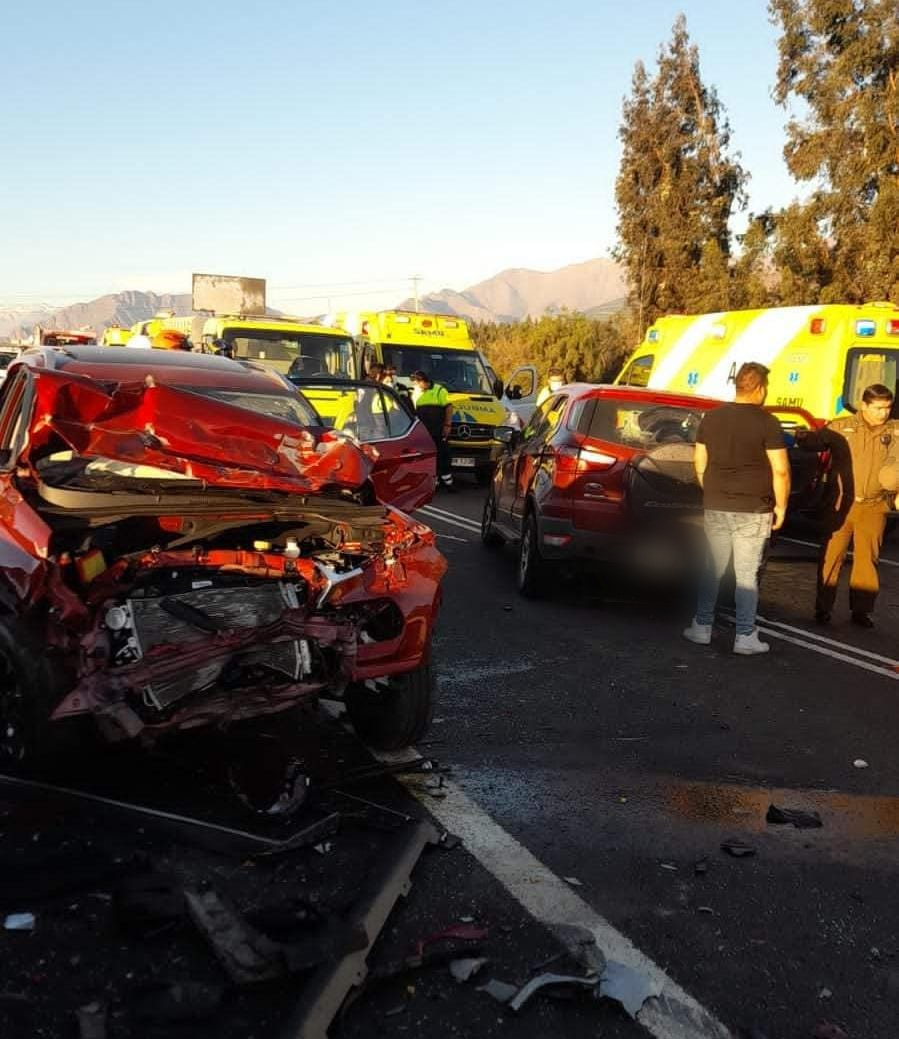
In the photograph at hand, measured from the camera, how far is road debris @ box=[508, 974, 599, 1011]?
3.02m

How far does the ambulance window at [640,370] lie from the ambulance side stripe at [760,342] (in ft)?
5.84

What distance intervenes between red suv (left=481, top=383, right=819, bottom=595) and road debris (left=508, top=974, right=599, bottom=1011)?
5301 millimetres

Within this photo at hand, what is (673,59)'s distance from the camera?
1585 inches

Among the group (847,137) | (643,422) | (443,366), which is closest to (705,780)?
(643,422)

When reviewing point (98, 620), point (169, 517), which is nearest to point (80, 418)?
point (169, 517)

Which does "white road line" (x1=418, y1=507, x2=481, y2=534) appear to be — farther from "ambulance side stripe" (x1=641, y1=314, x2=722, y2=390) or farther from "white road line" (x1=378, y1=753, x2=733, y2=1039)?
"white road line" (x1=378, y1=753, x2=733, y2=1039)

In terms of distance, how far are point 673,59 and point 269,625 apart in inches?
1608

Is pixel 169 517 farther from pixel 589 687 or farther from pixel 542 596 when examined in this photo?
pixel 542 596

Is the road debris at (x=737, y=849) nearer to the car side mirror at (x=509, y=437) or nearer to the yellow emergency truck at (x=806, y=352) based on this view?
the car side mirror at (x=509, y=437)

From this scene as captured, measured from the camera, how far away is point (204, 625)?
4203 mm

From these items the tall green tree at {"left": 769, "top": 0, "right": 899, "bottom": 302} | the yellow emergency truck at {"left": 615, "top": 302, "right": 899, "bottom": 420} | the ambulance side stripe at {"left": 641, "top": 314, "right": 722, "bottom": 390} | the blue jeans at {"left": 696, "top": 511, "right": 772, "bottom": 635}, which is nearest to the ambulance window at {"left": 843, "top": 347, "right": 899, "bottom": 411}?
the yellow emergency truck at {"left": 615, "top": 302, "right": 899, "bottom": 420}

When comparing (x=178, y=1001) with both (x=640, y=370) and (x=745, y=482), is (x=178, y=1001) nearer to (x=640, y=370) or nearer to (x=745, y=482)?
(x=745, y=482)

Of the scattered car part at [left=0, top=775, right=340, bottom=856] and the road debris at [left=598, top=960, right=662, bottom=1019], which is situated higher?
the road debris at [left=598, top=960, right=662, bottom=1019]

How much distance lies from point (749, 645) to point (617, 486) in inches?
61.6
